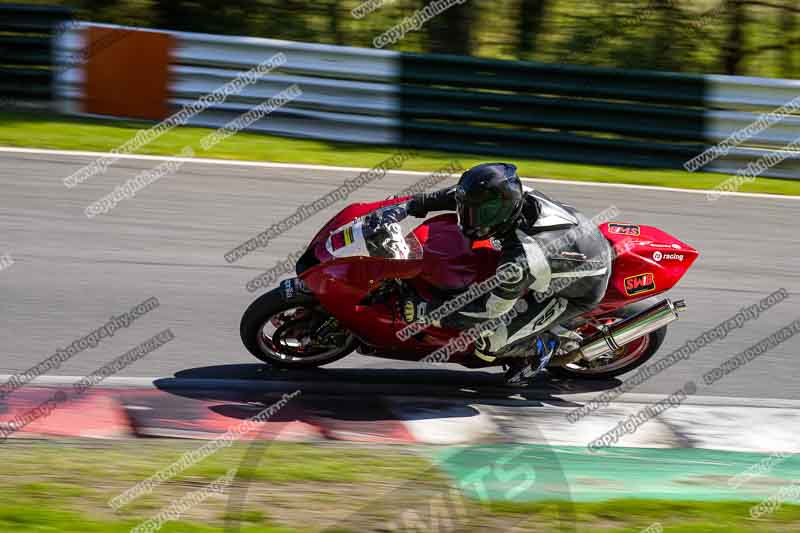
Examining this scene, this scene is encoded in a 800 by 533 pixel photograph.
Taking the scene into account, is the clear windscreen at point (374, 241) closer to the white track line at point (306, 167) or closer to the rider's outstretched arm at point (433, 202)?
the rider's outstretched arm at point (433, 202)

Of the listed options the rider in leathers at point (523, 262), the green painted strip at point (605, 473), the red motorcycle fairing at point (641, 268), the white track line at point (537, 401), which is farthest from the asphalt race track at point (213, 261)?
the green painted strip at point (605, 473)

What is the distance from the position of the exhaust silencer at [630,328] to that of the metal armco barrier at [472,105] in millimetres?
6401

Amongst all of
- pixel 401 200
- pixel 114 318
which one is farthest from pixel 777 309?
pixel 114 318

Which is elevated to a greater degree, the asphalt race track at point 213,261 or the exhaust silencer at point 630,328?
the exhaust silencer at point 630,328

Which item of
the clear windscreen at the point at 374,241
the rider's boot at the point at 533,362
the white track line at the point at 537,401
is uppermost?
the clear windscreen at the point at 374,241

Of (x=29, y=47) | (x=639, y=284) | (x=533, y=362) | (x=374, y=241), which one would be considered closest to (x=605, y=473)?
(x=533, y=362)

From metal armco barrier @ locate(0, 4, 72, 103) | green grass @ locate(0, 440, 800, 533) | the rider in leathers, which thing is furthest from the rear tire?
metal armco barrier @ locate(0, 4, 72, 103)

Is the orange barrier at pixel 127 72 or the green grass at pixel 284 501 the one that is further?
the orange barrier at pixel 127 72

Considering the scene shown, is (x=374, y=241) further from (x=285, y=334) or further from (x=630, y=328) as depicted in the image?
(x=630, y=328)

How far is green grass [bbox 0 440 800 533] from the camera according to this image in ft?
15.7

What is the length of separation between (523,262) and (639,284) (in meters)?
1.03

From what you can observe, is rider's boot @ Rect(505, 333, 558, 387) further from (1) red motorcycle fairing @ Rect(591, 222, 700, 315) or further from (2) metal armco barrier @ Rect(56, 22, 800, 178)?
(2) metal armco barrier @ Rect(56, 22, 800, 178)

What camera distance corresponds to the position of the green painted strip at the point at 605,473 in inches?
215

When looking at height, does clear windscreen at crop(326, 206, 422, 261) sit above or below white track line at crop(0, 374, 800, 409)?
above
